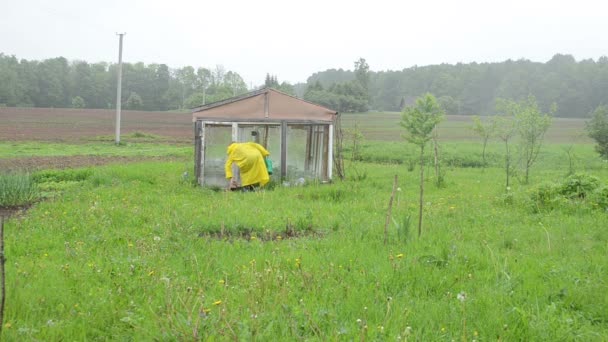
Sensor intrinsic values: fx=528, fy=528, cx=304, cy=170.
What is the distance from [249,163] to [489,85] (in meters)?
78.2

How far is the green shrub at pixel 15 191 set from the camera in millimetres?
9714

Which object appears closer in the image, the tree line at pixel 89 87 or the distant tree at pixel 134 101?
the tree line at pixel 89 87

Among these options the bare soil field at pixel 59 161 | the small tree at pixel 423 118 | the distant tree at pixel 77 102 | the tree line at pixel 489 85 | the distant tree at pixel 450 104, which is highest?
the tree line at pixel 489 85

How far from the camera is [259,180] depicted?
1285 cm

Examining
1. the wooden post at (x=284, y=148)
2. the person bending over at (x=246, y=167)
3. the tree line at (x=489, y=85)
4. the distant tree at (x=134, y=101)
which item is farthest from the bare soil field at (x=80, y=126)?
the person bending over at (x=246, y=167)

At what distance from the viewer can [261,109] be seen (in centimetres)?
1434

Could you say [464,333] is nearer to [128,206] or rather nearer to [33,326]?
[33,326]

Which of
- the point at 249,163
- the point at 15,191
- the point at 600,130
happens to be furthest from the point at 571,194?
the point at 600,130

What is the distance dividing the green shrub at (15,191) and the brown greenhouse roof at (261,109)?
15.9 feet

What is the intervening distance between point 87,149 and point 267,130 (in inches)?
611

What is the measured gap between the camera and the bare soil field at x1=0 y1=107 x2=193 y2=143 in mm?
34781

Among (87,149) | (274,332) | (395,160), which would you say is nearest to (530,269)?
(274,332)

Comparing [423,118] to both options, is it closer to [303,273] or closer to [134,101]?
[303,273]

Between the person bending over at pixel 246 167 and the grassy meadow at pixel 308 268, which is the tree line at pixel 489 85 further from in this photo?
the grassy meadow at pixel 308 268
